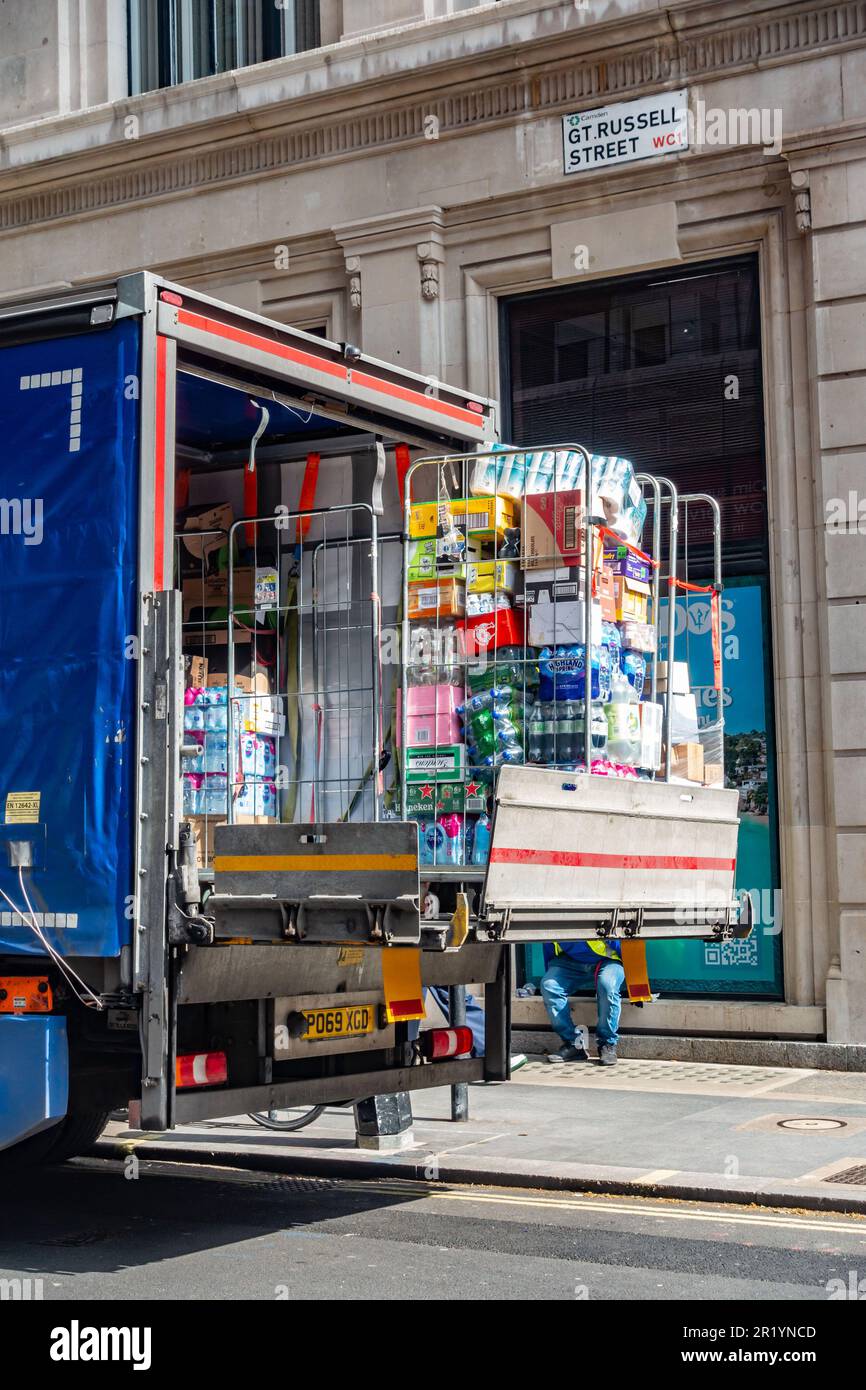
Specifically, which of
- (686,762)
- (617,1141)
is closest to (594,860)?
(686,762)

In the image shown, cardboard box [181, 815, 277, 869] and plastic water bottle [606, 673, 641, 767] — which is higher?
plastic water bottle [606, 673, 641, 767]

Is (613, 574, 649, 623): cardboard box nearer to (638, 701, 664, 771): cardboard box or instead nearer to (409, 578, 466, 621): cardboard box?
(638, 701, 664, 771): cardboard box

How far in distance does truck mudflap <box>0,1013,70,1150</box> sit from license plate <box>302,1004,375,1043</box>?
1.11m

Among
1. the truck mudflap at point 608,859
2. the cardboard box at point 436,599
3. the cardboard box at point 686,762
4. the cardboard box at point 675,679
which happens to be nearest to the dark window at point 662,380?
the cardboard box at point 675,679

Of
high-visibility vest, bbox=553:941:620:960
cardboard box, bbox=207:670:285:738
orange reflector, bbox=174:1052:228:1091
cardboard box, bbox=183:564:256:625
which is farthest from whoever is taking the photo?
high-visibility vest, bbox=553:941:620:960

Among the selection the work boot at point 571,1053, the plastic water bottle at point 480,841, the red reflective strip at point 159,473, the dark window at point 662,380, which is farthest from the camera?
the dark window at point 662,380

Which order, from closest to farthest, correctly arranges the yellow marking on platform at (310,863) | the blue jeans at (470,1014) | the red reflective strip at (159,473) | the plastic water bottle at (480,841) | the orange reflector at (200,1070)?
the yellow marking on platform at (310,863) → the orange reflector at (200,1070) → the red reflective strip at (159,473) → the plastic water bottle at (480,841) → the blue jeans at (470,1014)

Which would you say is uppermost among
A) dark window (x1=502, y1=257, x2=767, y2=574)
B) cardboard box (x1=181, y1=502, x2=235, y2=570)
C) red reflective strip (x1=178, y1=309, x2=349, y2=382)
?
dark window (x1=502, y1=257, x2=767, y2=574)

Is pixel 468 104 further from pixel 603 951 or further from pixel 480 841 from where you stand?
pixel 480 841

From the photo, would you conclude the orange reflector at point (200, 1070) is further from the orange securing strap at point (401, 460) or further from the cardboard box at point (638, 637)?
the orange securing strap at point (401, 460)

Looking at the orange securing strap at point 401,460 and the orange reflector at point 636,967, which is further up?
the orange securing strap at point 401,460

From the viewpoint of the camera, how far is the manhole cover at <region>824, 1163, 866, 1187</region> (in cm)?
834

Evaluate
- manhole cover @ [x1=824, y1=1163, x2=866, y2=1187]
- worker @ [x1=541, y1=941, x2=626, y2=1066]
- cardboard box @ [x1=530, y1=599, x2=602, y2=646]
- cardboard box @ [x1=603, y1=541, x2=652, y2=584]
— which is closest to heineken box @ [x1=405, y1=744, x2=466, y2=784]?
cardboard box @ [x1=530, y1=599, x2=602, y2=646]

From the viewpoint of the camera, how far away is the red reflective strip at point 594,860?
21.9ft
